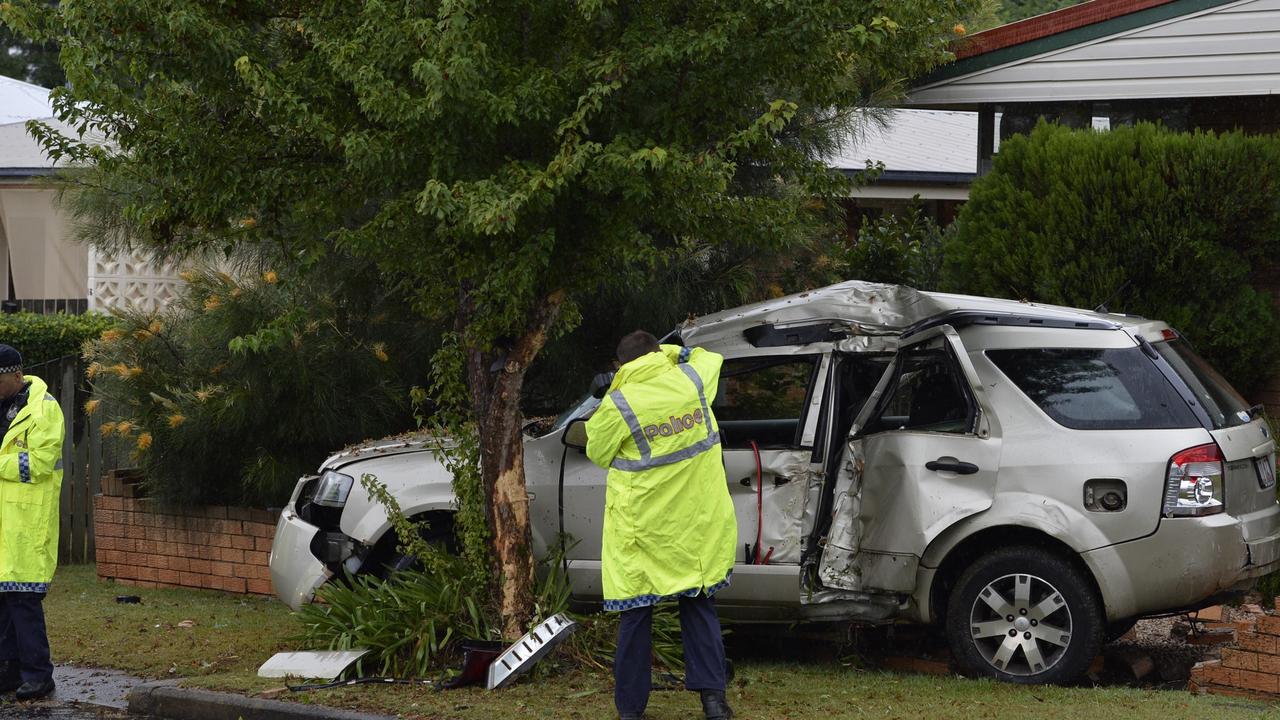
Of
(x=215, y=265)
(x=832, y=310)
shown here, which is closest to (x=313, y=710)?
(x=832, y=310)

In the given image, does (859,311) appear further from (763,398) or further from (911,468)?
(763,398)

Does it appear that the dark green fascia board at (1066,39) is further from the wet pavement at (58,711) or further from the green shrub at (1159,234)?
the wet pavement at (58,711)

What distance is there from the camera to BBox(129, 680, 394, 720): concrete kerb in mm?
6418

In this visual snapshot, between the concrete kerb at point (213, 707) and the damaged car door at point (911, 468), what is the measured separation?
253 centimetres

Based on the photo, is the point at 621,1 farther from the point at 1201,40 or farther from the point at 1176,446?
the point at 1201,40

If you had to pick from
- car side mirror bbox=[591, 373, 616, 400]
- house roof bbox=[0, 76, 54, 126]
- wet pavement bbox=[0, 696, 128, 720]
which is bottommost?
wet pavement bbox=[0, 696, 128, 720]

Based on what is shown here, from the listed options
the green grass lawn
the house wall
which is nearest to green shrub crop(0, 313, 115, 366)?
the house wall

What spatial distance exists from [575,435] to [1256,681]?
3557 mm

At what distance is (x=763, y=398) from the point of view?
338 inches

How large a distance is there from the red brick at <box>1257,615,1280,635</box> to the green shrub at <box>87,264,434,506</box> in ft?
19.2

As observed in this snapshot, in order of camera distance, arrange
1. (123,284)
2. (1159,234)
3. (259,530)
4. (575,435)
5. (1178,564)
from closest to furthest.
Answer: (1178,564) < (575,435) < (1159,234) < (259,530) < (123,284)

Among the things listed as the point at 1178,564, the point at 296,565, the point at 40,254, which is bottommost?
the point at 296,565

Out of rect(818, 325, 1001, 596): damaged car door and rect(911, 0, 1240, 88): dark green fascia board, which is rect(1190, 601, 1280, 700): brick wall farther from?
rect(911, 0, 1240, 88): dark green fascia board

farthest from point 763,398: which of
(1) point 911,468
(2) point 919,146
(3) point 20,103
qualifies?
(3) point 20,103
